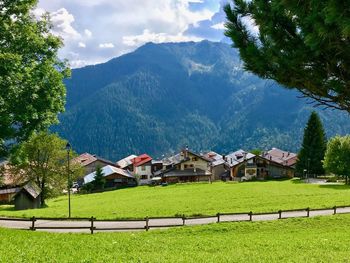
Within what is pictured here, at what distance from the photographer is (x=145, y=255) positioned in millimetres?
16875

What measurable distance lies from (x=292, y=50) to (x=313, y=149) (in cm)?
9141

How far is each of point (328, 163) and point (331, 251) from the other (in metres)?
68.7

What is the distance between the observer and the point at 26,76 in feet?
84.1

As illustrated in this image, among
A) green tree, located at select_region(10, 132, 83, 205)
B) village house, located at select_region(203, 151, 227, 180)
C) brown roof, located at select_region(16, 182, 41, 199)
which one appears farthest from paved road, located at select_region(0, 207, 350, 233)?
village house, located at select_region(203, 151, 227, 180)

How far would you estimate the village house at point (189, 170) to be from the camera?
11631 centimetres

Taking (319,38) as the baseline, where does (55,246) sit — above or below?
below

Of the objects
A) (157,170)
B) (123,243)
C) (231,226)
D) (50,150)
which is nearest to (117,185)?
(157,170)

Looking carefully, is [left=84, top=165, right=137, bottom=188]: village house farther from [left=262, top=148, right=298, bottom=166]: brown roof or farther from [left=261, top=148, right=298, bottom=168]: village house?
[left=262, top=148, right=298, bottom=166]: brown roof

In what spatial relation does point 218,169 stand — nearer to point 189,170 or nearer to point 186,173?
point 189,170

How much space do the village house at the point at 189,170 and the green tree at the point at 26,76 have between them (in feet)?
291

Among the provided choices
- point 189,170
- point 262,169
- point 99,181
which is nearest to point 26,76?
point 99,181

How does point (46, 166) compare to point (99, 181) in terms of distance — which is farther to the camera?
point (99, 181)

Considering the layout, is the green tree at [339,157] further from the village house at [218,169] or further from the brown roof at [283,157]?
the village house at [218,169]

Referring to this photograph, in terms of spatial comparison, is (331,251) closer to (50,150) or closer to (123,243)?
(123,243)
